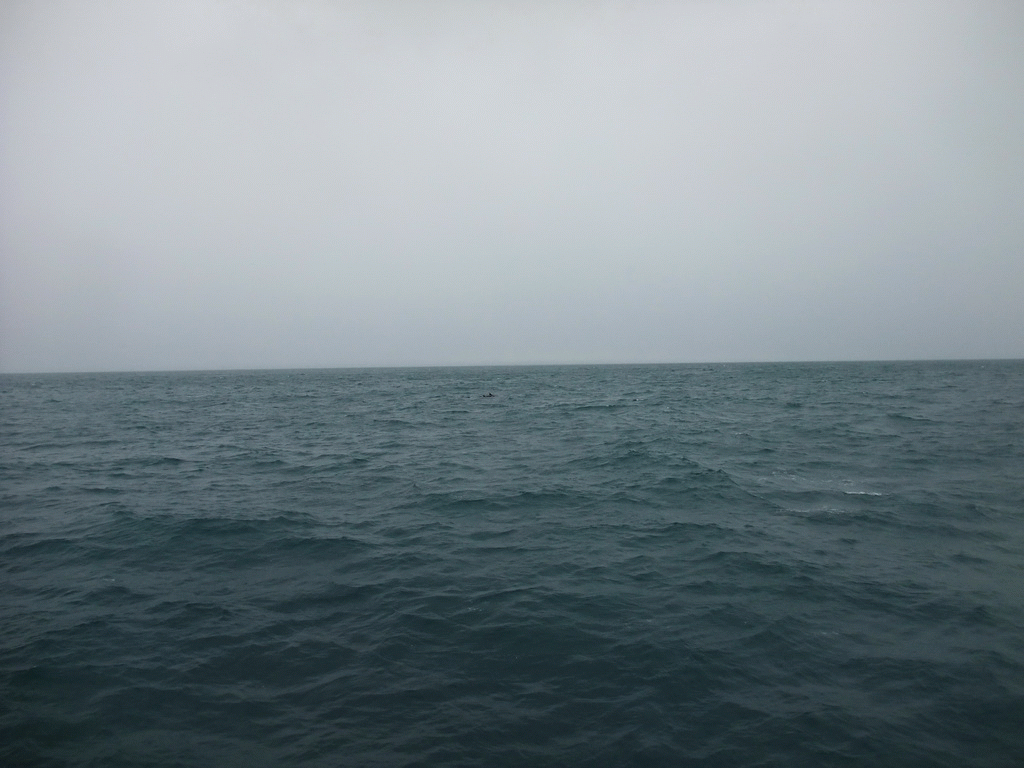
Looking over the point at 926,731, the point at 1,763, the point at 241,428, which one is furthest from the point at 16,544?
the point at 241,428

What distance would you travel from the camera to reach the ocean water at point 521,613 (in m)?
7.40

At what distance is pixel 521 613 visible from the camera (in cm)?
1067

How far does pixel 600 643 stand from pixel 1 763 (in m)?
7.66

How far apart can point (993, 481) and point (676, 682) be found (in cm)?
1658

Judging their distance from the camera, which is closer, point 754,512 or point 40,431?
point 754,512

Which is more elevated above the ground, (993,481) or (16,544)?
(993,481)

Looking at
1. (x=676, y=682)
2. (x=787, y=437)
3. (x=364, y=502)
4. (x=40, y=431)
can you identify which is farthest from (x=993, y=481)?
(x=40, y=431)

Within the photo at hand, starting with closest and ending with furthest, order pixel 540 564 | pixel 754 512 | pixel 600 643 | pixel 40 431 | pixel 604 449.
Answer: pixel 600 643
pixel 540 564
pixel 754 512
pixel 604 449
pixel 40 431

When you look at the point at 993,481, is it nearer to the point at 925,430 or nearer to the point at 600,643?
the point at 925,430

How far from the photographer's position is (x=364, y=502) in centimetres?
1859

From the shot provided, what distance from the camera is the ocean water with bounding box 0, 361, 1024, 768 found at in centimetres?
740

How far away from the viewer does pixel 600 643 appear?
31.5ft

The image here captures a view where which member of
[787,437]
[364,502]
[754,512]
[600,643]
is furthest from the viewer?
[787,437]

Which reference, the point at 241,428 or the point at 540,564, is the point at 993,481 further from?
the point at 241,428
